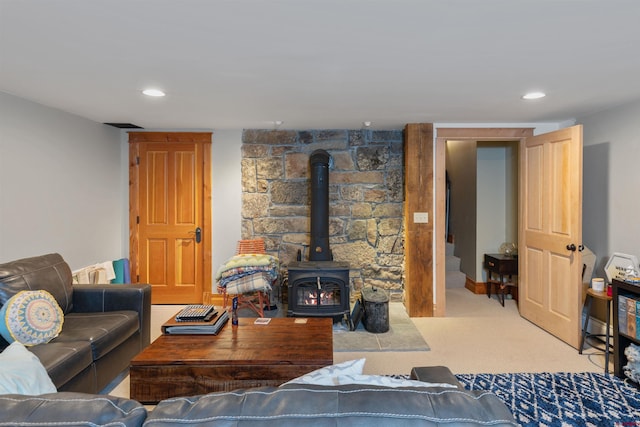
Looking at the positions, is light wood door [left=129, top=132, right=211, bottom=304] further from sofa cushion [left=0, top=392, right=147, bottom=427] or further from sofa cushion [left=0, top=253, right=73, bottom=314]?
sofa cushion [left=0, top=392, right=147, bottom=427]

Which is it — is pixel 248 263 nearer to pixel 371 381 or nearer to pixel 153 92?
pixel 153 92

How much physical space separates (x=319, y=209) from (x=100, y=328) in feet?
7.67

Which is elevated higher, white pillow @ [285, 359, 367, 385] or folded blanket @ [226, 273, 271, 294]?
white pillow @ [285, 359, 367, 385]

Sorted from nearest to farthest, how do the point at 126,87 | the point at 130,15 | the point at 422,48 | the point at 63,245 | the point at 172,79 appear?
the point at 130,15 < the point at 422,48 < the point at 172,79 < the point at 126,87 < the point at 63,245

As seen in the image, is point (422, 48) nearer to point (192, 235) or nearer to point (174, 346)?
point (174, 346)

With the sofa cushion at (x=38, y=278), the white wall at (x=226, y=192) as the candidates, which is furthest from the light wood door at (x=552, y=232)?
the sofa cushion at (x=38, y=278)

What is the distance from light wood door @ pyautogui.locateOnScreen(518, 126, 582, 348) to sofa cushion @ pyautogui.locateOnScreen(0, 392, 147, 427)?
3.57 m

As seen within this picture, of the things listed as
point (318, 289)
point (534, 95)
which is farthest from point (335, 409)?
point (534, 95)

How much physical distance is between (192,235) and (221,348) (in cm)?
253

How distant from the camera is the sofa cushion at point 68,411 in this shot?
2.53 feet

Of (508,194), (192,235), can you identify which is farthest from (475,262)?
(192,235)

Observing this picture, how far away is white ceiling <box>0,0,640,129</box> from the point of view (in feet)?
5.43

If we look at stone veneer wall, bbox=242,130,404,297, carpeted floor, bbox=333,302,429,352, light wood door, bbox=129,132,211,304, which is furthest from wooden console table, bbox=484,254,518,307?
light wood door, bbox=129,132,211,304

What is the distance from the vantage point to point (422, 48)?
206cm
